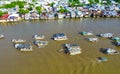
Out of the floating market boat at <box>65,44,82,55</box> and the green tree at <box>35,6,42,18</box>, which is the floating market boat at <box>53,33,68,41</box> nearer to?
the floating market boat at <box>65,44,82,55</box>

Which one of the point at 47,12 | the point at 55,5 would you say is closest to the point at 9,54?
the point at 47,12

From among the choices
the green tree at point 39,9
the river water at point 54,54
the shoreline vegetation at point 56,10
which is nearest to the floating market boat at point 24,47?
the river water at point 54,54

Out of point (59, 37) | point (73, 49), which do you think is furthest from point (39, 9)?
point (73, 49)

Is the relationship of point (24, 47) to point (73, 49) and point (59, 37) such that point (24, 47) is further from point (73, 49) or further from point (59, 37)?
point (73, 49)

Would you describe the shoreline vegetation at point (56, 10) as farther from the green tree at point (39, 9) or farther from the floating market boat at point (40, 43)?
the floating market boat at point (40, 43)

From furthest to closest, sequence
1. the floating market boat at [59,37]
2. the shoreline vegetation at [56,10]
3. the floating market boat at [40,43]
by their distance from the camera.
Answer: the shoreline vegetation at [56,10]
the floating market boat at [59,37]
the floating market boat at [40,43]

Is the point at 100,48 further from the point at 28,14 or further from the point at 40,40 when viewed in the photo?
the point at 28,14
